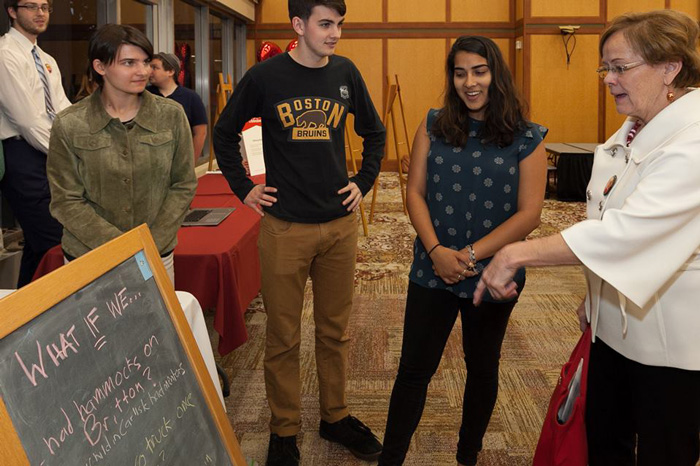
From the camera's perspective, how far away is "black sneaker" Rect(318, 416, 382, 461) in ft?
8.58

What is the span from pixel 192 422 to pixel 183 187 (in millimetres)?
1246

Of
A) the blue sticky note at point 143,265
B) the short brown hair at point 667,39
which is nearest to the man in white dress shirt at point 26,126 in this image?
the blue sticky note at point 143,265

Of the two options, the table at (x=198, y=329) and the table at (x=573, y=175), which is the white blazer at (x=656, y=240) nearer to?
the table at (x=198, y=329)

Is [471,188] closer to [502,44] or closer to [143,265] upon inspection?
[143,265]

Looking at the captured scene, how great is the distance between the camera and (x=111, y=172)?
223 cm

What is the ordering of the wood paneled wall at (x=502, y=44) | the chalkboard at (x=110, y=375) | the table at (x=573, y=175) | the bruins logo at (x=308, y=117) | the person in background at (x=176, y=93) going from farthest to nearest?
the wood paneled wall at (x=502, y=44)
the table at (x=573, y=175)
the person in background at (x=176, y=93)
the bruins logo at (x=308, y=117)
the chalkboard at (x=110, y=375)

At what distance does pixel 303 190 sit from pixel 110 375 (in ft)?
4.36

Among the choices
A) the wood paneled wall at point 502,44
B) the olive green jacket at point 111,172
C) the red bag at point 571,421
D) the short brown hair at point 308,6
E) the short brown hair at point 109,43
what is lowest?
Result: the red bag at point 571,421

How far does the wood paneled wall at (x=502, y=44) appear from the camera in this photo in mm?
11633

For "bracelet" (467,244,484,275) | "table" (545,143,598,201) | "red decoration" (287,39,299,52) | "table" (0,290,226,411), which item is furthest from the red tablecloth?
"table" (545,143,598,201)

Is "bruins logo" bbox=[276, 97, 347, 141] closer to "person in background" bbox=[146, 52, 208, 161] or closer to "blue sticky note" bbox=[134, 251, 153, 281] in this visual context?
"blue sticky note" bbox=[134, 251, 153, 281]

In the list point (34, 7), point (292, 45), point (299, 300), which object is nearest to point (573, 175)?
point (292, 45)

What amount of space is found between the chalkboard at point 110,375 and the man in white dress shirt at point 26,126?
2.40 meters

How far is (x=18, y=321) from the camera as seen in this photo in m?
0.96
